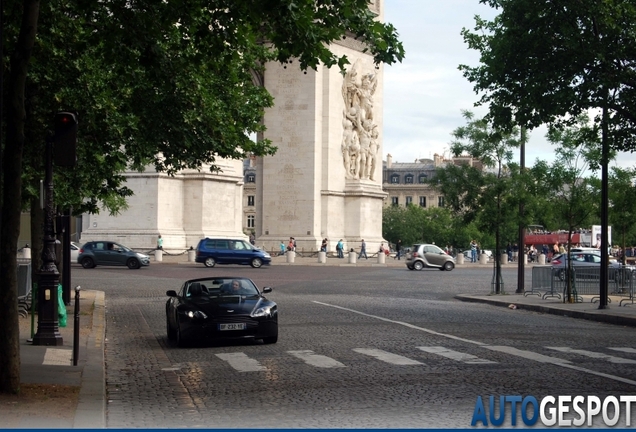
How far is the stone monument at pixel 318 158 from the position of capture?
67.9m

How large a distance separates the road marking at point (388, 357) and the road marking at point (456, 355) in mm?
679

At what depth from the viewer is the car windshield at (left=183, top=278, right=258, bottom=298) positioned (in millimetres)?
20141

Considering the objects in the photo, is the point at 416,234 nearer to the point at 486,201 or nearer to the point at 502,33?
the point at 486,201

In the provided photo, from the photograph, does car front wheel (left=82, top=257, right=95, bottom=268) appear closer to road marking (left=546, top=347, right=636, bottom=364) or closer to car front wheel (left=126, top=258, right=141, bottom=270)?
car front wheel (left=126, top=258, right=141, bottom=270)

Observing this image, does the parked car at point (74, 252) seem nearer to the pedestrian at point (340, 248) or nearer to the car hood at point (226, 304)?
the pedestrian at point (340, 248)

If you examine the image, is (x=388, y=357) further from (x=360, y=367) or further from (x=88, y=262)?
(x=88, y=262)

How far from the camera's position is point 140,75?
2100cm

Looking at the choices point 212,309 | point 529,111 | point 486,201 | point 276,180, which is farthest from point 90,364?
point 276,180

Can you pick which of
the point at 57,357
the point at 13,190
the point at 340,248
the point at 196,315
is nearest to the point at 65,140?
the point at 57,357

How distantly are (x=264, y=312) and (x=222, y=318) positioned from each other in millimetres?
714

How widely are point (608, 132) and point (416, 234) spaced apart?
116449mm

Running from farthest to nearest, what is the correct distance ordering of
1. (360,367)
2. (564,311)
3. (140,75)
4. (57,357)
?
1. (564,311)
2. (140,75)
3. (57,357)
4. (360,367)

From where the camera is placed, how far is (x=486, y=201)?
38438 millimetres

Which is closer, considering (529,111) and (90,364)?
(90,364)
